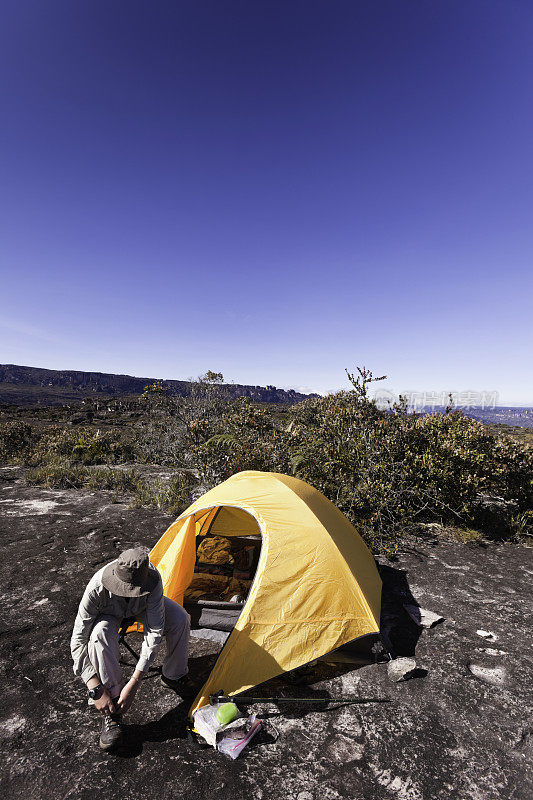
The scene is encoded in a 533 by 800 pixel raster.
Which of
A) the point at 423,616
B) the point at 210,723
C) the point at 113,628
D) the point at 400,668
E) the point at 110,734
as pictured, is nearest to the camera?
the point at 110,734

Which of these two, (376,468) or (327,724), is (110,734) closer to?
(327,724)

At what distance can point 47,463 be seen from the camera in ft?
42.4

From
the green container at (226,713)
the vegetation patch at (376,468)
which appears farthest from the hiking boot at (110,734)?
the vegetation patch at (376,468)

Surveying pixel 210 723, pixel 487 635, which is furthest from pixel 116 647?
pixel 487 635

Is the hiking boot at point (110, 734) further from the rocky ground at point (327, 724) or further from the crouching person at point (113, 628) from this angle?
the rocky ground at point (327, 724)

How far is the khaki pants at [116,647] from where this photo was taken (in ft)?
10.9

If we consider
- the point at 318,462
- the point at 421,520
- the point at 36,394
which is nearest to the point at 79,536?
the point at 318,462

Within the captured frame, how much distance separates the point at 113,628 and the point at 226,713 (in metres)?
1.25

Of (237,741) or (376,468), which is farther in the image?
(376,468)

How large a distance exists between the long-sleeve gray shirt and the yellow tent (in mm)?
681

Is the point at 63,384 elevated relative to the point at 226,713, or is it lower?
elevated

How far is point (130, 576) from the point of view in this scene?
330cm

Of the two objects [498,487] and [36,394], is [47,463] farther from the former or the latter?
[36,394]

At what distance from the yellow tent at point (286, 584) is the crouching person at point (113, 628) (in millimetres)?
667
